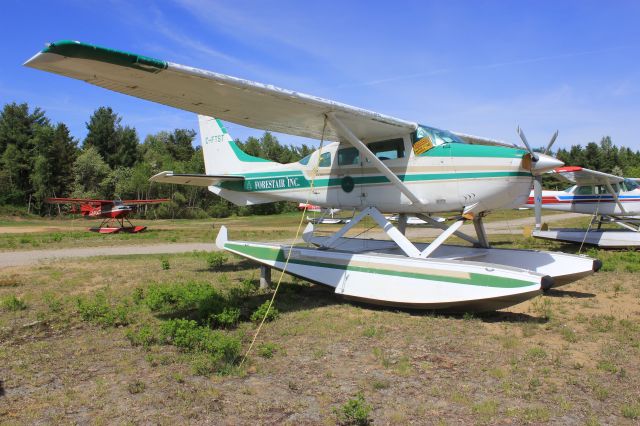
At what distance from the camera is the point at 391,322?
6402 millimetres

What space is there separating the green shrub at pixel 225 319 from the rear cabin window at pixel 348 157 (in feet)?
12.8

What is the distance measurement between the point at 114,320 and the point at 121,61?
3585 mm

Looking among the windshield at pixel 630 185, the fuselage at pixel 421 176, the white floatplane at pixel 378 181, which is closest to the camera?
the white floatplane at pixel 378 181

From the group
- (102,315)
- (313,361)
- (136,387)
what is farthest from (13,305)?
(313,361)

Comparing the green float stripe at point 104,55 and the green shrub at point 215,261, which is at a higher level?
the green float stripe at point 104,55

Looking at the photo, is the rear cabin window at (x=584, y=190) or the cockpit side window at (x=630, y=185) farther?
the rear cabin window at (x=584, y=190)

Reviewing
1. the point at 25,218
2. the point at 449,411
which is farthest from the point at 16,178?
the point at 449,411

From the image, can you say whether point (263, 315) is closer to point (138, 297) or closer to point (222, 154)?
point (138, 297)

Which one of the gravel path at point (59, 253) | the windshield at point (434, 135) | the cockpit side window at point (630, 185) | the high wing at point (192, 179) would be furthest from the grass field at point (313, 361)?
the cockpit side window at point (630, 185)

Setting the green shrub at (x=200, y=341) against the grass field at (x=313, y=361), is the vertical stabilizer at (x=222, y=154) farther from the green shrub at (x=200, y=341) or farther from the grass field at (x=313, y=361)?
the green shrub at (x=200, y=341)

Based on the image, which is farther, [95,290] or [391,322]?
[95,290]

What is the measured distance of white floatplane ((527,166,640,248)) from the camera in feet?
49.6

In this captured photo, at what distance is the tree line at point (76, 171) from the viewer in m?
54.0

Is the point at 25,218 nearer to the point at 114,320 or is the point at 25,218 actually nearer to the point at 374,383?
the point at 114,320
